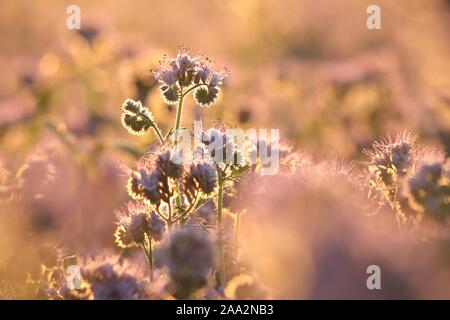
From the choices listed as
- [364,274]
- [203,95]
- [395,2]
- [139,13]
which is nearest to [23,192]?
[203,95]

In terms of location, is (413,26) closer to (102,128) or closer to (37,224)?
(102,128)

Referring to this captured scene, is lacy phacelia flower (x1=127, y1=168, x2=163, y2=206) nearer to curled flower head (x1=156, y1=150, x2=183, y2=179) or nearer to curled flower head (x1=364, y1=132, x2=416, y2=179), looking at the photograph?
curled flower head (x1=156, y1=150, x2=183, y2=179)

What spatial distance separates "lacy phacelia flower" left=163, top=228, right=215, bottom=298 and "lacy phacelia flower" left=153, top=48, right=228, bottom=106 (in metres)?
0.59

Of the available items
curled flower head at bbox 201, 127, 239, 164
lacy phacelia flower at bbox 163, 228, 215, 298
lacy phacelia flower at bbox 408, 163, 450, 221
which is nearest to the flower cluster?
lacy phacelia flower at bbox 163, 228, 215, 298

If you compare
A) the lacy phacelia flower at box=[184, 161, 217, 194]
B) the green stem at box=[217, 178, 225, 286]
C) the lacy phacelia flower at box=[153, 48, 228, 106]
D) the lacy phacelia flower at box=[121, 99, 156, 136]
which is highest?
the lacy phacelia flower at box=[153, 48, 228, 106]

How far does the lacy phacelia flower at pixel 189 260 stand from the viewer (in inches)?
50.7

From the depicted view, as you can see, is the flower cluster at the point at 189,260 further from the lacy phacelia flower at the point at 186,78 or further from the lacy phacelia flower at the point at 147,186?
the lacy phacelia flower at the point at 186,78

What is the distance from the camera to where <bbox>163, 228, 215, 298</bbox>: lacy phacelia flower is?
50.7 inches

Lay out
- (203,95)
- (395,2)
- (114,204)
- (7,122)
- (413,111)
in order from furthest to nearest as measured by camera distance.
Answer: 1. (395,2)
2. (413,111)
3. (7,122)
4. (114,204)
5. (203,95)

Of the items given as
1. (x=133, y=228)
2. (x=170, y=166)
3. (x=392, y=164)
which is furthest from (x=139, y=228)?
(x=392, y=164)

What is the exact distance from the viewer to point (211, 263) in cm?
129

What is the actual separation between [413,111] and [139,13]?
3455 mm

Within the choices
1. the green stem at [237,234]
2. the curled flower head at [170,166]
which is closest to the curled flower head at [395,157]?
the green stem at [237,234]

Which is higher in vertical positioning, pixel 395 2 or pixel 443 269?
pixel 395 2
